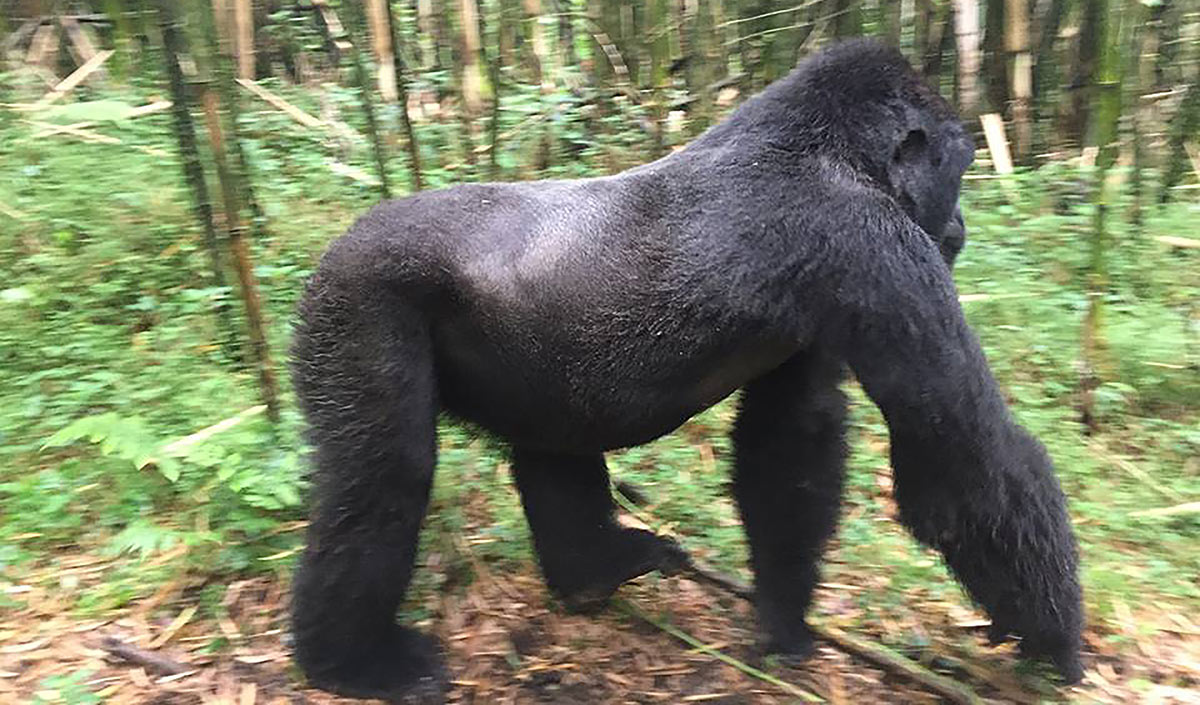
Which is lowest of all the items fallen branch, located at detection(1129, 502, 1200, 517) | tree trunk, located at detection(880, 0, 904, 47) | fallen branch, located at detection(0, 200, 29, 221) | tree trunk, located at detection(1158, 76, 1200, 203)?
fallen branch, located at detection(1129, 502, 1200, 517)

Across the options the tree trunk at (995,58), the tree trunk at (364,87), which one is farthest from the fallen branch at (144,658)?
the tree trunk at (995,58)

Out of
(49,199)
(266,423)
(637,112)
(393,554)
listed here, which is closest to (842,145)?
(393,554)

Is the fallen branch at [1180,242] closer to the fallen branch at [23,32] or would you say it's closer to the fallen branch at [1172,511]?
the fallen branch at [1172,511]

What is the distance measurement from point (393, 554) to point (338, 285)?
1.98 ft

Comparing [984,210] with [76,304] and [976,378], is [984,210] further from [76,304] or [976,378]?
[76,304]

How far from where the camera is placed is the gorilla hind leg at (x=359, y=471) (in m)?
2.28

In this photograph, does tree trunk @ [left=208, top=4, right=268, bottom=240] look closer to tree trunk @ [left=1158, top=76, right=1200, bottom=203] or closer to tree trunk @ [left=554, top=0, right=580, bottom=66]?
tree trunk @ [left=554, top=0, right=580, bottom=66]

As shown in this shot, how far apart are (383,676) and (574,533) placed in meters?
0.60

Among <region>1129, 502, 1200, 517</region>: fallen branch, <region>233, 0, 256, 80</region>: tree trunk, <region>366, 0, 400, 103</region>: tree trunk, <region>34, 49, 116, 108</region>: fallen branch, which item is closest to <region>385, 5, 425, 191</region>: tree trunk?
<region>366, 0, 400, 103</region>: tree trunk

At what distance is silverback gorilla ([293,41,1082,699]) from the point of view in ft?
7.32

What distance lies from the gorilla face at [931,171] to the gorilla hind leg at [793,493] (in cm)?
44

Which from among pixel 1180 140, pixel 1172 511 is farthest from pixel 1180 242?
pixel 1172 511

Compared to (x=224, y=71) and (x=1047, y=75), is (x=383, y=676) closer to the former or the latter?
(x=224, y=71)

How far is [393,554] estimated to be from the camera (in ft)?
7.80
